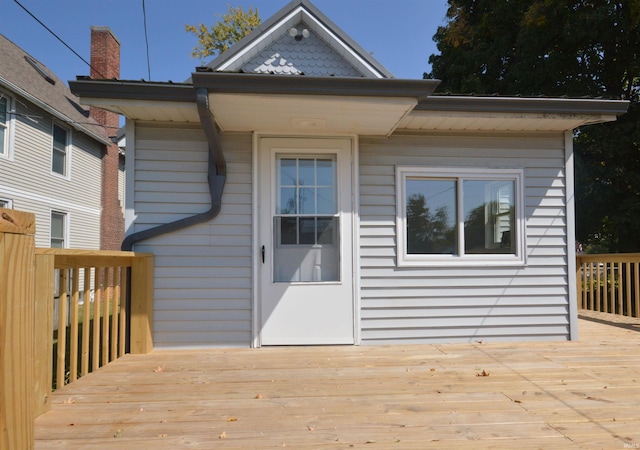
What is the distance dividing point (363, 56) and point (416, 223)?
1.91 meters

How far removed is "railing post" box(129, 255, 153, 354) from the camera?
3664mm

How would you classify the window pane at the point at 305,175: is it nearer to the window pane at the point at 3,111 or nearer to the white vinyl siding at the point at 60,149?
the window pane at the point at 3,111

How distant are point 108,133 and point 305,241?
452 inches

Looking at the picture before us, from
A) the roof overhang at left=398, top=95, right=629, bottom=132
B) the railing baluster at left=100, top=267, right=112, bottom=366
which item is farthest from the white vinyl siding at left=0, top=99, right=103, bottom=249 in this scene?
the roof overhang at left=398, top=95, right=629, bottom=132

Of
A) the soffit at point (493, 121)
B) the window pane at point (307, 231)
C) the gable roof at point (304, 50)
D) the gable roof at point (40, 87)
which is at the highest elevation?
the gable roof at point (40, 87)

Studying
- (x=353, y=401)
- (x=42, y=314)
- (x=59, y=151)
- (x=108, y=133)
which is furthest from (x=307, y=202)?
(x=108, y=133)

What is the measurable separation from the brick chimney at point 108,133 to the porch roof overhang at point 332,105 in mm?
9986

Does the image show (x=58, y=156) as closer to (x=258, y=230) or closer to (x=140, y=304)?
(x=140, y=304)

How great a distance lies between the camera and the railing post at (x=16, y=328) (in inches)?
39.8

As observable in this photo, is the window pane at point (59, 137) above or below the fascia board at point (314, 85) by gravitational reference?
above

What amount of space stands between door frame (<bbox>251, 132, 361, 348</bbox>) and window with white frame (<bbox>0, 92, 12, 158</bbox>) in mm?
8042

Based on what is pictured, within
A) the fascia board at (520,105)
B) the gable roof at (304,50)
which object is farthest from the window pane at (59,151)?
the fascia board at (520,105)

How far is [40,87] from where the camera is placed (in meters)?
10.4

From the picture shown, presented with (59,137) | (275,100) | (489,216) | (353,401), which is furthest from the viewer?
(59,137)
